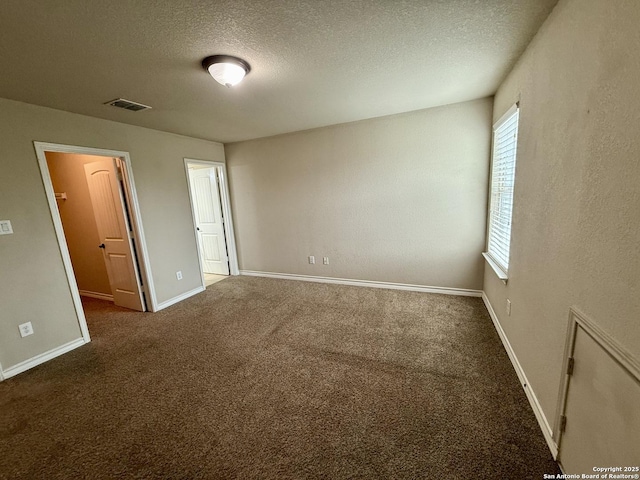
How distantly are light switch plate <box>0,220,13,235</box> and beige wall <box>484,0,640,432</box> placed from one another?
414 cm

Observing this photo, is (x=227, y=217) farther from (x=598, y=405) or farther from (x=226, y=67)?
(x=598, y=405)

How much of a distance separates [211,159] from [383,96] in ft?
10.0

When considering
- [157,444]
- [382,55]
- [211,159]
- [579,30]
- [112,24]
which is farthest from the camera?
[211,159]

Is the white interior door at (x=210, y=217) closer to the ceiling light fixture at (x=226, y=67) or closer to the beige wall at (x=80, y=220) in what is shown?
the beige wall at (x=80, y=220)

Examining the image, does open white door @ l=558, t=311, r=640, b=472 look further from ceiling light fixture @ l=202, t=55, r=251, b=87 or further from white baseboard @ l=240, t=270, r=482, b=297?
ceiling light fixture @ l=202, t=55, r=251, b=87

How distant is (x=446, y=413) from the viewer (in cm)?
163

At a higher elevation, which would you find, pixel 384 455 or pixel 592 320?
pixel 592 320

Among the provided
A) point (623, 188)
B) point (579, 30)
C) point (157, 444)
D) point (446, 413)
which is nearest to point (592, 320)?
point (623, 188)

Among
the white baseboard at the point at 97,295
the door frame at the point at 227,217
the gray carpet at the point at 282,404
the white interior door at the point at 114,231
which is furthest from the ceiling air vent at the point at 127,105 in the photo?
the white baseboard at the point at 97,295

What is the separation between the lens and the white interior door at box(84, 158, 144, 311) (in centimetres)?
323

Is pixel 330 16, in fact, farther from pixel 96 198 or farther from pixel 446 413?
pixel 96 198

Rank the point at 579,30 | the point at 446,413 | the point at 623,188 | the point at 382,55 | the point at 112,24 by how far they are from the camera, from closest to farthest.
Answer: the point at 623,188 → the point at 579,30 → the point at 112,24 → the point at 446,413 → the point at 382,55

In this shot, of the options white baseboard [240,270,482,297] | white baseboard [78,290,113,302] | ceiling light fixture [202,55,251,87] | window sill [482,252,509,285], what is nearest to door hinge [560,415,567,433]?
window sill [482,252,509,285]

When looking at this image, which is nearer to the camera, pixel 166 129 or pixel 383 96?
pixel 383 96
